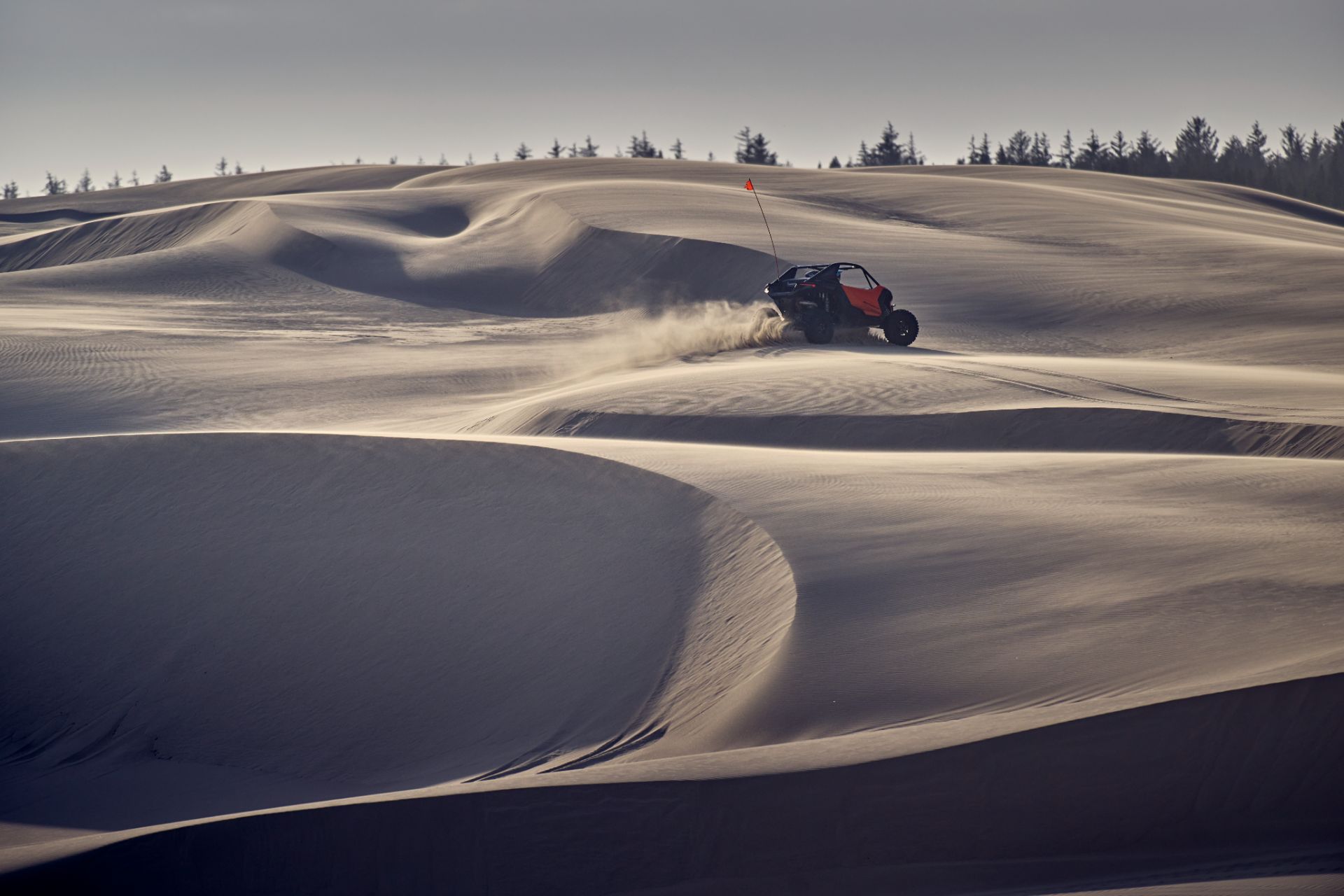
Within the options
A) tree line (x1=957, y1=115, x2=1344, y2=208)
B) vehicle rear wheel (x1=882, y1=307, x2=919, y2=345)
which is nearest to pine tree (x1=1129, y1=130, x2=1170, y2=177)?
tree line (x1=957, y1=115, x2=1344, y2=208)

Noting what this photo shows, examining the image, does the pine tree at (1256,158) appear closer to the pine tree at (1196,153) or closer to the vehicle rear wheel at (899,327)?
the pine tree at (1196,153)

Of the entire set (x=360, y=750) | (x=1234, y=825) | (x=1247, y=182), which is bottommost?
(x=360, y=750)

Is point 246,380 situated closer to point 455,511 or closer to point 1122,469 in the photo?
point 455,511

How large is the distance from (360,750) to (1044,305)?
683 inches

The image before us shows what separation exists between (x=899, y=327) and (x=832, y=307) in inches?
43.1

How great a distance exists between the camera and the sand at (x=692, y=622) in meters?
5.17

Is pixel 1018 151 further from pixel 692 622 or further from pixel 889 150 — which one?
pixel 692 622

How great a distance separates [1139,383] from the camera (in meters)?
14.0

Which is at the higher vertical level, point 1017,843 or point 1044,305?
point 1044,305

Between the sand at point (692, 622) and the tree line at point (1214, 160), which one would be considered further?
the tree line at point (1214, 160)

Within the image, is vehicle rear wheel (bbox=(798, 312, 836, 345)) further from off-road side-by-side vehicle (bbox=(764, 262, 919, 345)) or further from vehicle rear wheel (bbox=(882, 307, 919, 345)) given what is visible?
vehicle rear wheel (bbox=(882, 307, 919, 345))

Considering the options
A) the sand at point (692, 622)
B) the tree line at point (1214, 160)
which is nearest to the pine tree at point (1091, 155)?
the tree line at point (1214, 160)

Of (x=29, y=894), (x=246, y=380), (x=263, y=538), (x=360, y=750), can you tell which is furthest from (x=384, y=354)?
(x=29, y=894)

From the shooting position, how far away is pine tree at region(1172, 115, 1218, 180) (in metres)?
95.1
